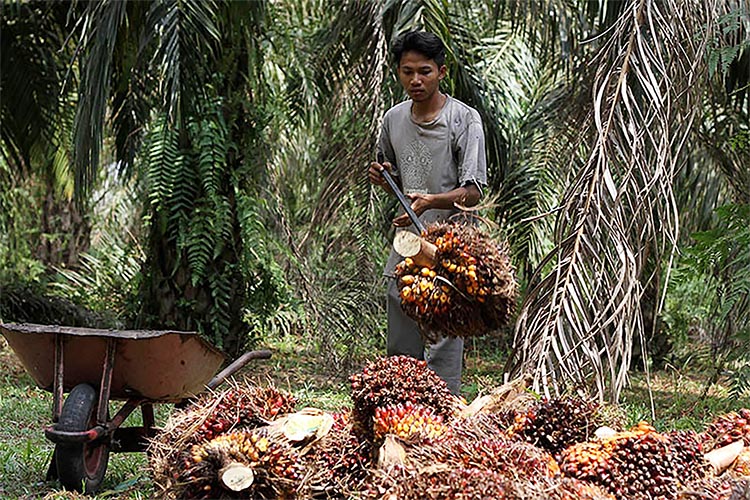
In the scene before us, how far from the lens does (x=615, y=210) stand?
12.1 ft

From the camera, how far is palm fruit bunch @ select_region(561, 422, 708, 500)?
2418 millimetres

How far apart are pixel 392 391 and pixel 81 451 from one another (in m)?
1.33

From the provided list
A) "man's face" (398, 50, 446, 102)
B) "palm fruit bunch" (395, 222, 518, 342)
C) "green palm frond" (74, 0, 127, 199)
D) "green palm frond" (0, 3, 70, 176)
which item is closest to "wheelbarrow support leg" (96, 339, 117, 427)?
"palm fruit bunch" (395, 222, 518, 342)

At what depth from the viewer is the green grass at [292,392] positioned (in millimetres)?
3736

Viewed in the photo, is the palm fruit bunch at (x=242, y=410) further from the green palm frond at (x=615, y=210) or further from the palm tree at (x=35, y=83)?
the palm tree at (x=35, y=83)

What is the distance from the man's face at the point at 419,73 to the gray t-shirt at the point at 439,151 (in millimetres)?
157

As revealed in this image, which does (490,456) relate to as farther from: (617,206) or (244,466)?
(617,206)

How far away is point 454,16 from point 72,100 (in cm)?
366

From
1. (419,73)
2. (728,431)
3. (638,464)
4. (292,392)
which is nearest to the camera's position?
(638,464)

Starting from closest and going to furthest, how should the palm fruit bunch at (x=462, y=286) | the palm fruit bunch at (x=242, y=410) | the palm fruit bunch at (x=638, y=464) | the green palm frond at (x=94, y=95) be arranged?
1. the palm fruit bunch at (x=638, y=464)
2. the palm fruit bunch at (x=242, y=410)
3. the palm fruit bunch at (x=462, y=286)
4. the green palm frond at (x=94, y=95)

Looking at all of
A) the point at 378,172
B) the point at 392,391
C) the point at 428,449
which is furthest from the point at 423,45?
the point at 428,449

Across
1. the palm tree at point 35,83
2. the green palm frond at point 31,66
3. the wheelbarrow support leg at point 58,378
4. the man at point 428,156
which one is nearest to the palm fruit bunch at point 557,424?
the man at point 428,156

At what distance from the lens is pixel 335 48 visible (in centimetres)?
678

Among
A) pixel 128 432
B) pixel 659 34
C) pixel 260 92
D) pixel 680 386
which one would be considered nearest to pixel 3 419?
pixel 128 432
